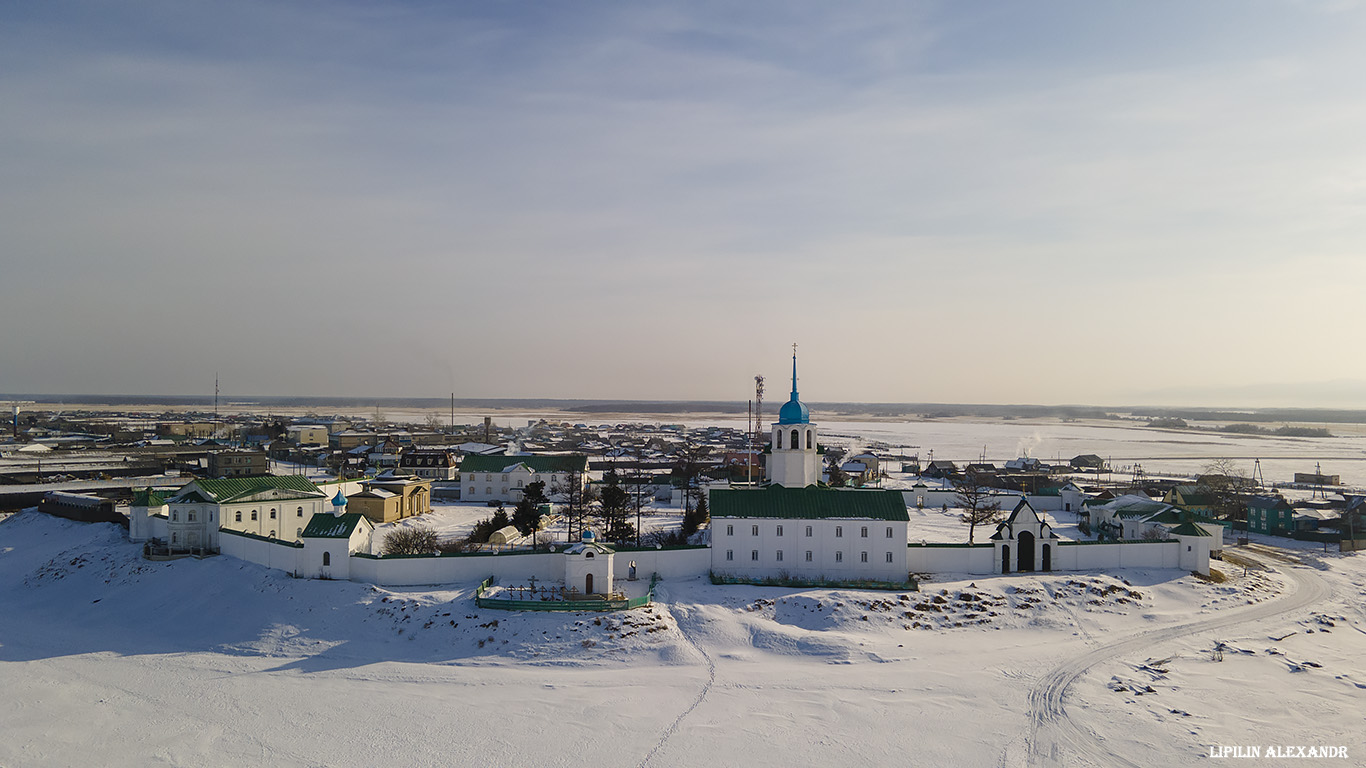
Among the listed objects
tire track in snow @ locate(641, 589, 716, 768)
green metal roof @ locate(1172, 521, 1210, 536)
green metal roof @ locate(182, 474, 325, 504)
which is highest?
green metal roof @ locate(182, 474, 325, 504)

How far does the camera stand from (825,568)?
3447 centimetres

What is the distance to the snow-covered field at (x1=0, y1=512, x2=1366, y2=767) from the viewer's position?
803 inches

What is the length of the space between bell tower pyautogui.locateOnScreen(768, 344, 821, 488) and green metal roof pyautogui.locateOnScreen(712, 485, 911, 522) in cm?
575

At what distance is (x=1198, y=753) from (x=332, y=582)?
2946 centimetres

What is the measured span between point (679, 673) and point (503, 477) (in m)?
39.6

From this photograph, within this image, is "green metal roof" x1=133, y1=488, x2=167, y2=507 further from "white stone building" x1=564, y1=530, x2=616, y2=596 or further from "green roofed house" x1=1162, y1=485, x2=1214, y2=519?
"green roofed house" x1=1162, y1=485, x2=1214, y2=519

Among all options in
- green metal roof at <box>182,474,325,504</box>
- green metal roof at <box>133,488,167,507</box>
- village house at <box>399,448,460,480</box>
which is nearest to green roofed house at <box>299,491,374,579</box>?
green metal roof at <box>182,474,325,504</box>

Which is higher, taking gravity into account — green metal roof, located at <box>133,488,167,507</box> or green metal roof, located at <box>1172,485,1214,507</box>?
green metal roof, located at <box>133,488,167,507</box>

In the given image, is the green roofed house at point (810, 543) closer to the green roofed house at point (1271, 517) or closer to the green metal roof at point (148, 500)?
the green metal roof at point (148, 500)

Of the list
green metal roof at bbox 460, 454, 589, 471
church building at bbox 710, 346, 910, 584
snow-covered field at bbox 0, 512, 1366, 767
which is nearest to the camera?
snow-covered field at bbox 0, 512, 1366, 767

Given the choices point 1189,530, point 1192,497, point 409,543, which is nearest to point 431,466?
point 409,543

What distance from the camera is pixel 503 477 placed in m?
62.2

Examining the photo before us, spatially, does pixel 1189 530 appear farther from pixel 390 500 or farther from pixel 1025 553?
pixel 390 500

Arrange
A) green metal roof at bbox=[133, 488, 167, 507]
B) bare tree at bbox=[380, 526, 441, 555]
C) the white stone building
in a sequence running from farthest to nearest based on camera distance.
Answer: green metal roof at bbox=[133, 488, 167, 507], bare tree at bbox=[380, 526, 441, 555], the white stone building
